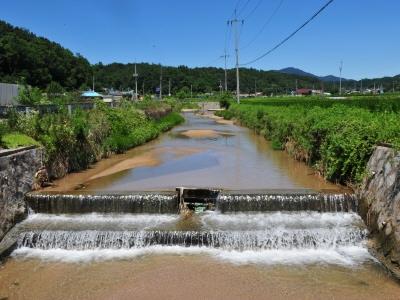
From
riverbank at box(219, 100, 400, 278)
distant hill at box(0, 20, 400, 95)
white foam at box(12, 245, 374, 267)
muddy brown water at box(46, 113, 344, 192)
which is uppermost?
distant hill at box(0, 20, 400, 95)

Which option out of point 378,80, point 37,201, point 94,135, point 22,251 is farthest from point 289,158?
point 378,80

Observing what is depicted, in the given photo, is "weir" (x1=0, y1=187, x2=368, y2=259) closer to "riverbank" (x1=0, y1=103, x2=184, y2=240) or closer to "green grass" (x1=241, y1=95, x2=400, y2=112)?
"riverbank" (x1=0, y1=103, x2=184, y2=240)

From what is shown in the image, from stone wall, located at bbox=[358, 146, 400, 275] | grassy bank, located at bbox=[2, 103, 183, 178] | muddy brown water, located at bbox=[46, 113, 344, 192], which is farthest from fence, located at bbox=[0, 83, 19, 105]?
stone wall, located at bbox=[358, 146, 400, 275]

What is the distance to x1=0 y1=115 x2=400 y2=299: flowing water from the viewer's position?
9125mm

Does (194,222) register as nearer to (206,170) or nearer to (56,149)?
(206,170)

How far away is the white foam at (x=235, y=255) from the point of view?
1045 cm

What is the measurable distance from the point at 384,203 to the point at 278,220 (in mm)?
2711

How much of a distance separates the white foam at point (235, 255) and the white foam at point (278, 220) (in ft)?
2.93

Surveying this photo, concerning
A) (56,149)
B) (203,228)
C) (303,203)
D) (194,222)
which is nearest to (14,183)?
(56,149)

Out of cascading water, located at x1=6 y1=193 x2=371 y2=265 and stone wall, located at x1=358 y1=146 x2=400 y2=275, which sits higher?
stone wall, located at x1=358 y1=146 x2=400 y2=275

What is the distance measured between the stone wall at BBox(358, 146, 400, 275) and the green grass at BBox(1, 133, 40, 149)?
10.6 metres

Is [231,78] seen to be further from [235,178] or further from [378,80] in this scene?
[235,178]

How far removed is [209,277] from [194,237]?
1.73 metres

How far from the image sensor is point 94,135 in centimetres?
2177
